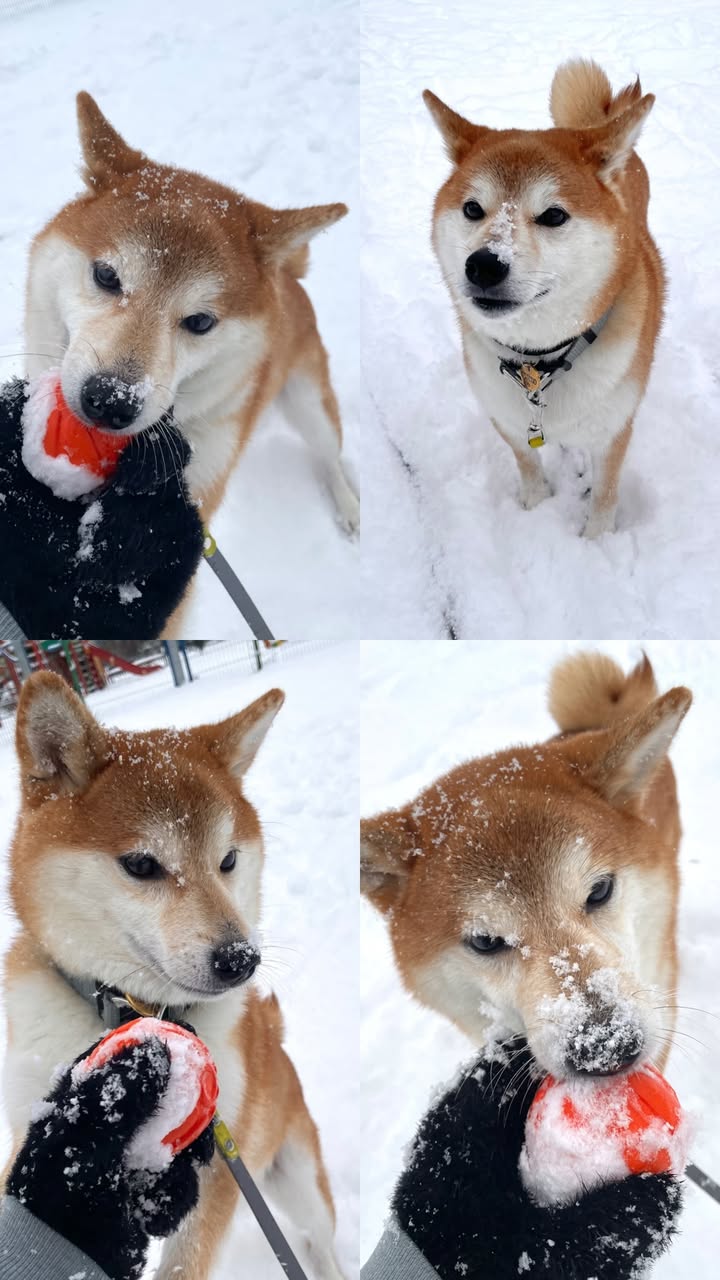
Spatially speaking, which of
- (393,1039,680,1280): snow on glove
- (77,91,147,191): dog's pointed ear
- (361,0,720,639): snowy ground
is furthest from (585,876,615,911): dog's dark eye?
(77,91,147,191): dog's pointed ear

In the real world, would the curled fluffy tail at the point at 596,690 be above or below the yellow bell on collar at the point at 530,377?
below

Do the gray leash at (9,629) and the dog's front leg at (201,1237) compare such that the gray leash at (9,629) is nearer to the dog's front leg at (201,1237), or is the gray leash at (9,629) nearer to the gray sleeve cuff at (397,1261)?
the dog's front leg at (201,1237)

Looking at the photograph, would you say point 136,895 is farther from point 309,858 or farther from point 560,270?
point 560,270

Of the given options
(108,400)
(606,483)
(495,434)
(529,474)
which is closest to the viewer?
(108,400)

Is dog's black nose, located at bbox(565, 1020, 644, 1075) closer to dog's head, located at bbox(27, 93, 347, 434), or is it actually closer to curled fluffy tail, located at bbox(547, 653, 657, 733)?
curled fluffy tail, located at bbox(547, 653, 657, 733)

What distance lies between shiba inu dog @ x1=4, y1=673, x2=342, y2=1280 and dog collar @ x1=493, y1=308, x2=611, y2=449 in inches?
48.7

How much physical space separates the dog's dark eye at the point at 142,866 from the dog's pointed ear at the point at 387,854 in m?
0.42

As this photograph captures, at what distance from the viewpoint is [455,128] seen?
2287mm

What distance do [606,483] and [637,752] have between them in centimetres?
129

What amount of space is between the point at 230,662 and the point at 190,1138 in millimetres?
1868

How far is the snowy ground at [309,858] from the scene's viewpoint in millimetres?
2477

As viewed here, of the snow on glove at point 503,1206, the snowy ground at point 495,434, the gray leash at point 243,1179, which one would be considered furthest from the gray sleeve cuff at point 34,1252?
the snowy ground at point 495,434

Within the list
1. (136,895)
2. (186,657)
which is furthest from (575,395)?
(136,895)

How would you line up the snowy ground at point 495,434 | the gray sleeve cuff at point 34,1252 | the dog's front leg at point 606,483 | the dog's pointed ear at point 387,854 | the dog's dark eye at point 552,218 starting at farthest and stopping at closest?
1. the snowy ground at point 495,434
2. the dog's front leg at point 606,483
3. the dog's dark eye at point 552,218
4. the dog's pointed ear at point 387,854
5. the gray sleeve cuff at point 34,1252
